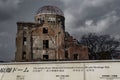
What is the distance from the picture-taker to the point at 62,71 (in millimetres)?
12227

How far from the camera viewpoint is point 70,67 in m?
12.2

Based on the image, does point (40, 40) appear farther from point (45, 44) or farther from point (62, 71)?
point (62, 71)

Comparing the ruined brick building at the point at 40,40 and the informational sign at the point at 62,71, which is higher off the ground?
the ruined brick building at the point at 40,40

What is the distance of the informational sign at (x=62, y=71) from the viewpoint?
1192 cm

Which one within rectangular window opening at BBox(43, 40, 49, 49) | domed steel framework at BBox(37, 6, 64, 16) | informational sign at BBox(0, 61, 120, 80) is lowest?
informational sign at BBox(0, 61, 120, 80)

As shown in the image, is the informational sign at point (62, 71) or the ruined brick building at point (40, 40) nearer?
the informational sign at point (62, 71)

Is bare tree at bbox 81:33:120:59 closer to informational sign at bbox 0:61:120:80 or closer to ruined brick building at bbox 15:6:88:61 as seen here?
ruined brick building at bbox 15:6:88:61

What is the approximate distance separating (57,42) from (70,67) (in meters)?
41.1

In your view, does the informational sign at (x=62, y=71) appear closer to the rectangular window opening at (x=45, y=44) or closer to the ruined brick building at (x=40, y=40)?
the ruined brick building at (x=40, y=40)

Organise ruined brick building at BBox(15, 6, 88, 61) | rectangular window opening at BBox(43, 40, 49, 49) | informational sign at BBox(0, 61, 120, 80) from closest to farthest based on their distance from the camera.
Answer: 1. informational sign at BBox(0, 61, 120, 80)
2. ruined brick building at BBox(15, 6, 88, 61)
3. rectangular window opening at BBox(43, 40, 49, 49)

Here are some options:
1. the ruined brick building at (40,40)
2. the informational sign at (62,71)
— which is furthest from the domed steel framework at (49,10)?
the informational sign at (62,71)

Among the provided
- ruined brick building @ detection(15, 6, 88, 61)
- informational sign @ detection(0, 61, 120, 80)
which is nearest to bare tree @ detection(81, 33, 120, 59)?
ruined brick building @ detection(15, 6, 88, 61)

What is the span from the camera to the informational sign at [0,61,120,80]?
39.1 ft

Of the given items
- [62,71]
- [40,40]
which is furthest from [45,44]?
[62,71]
